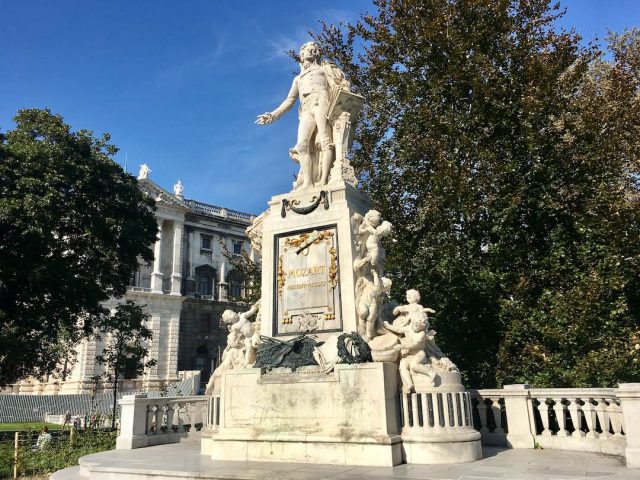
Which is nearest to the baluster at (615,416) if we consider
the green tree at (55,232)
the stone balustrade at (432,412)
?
the stone balustrade at (432,412)

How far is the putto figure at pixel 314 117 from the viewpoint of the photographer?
426 inches

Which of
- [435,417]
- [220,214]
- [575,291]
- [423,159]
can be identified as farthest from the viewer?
[220,214]

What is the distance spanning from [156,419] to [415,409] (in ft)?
21.2

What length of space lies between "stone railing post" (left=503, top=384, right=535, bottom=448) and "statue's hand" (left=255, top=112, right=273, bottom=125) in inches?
295

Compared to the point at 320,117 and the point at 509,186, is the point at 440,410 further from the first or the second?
the point at 509,186

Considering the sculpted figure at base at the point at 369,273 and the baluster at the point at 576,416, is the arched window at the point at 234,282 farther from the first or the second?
the baluster at the point at 576,416

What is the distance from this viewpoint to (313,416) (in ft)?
25.3

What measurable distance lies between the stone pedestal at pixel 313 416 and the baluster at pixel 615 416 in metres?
3.73

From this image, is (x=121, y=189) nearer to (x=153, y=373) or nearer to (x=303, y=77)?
(x=303, y=77)

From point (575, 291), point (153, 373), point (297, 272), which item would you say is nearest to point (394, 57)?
point (575, 291)

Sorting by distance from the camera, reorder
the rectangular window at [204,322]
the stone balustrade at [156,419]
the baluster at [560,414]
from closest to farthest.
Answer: the baluster at [560,414]
the stone balustrade at [156,419]
the rectangular window at [204,322]

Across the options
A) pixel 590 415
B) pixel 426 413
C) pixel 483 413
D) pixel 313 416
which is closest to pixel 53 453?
pixel 313 416

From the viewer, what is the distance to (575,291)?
551 inches

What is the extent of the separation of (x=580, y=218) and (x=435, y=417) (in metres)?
9.94
